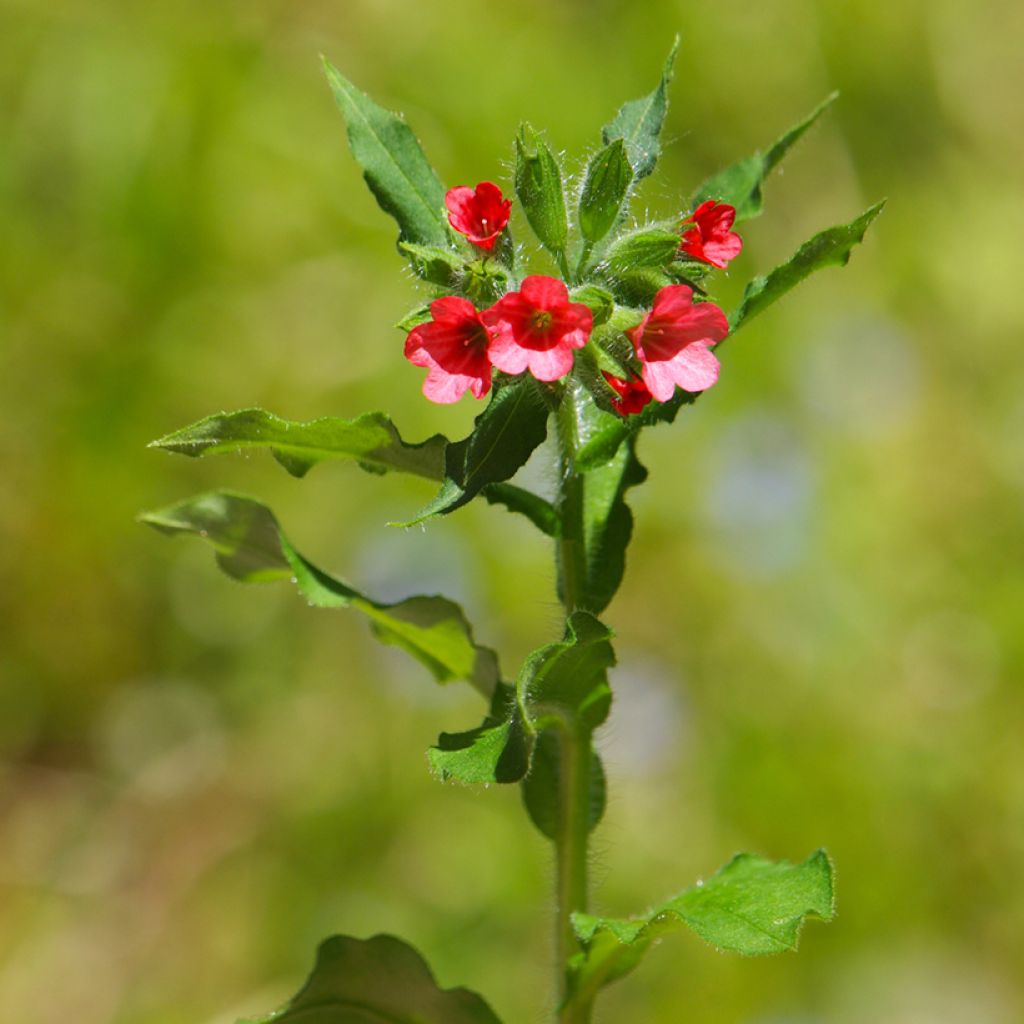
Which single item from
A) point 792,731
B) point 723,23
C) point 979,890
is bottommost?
point 979,890

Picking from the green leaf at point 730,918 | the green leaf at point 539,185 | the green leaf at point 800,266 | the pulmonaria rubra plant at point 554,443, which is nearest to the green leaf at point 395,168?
the pulmonaria rubra plant at point 554,443

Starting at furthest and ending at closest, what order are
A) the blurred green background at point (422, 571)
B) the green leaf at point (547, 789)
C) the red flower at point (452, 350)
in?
the blurred green background at point (422, 571) < the green leaf at point (547, 789) < the red flower at point (452, 350)

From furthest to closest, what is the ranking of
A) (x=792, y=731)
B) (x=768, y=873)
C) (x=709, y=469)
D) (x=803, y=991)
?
(x=709, y=469) < (x=792, y=731) < (x=803, y=991) < (x=768, y=873)

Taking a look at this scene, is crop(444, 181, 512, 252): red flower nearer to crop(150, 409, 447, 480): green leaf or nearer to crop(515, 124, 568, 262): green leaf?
crop(515, 124, 568, 262): green leaf

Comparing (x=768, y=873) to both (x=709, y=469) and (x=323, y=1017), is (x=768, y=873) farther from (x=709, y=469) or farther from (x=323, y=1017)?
(x=709, y=469)

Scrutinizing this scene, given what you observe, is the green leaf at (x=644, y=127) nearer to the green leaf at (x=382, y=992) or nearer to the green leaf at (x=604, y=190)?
the green leaf at (x=604, y=190)

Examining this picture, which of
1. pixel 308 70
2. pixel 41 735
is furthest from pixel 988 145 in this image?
pixel 41 735

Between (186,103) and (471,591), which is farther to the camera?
(186,103)

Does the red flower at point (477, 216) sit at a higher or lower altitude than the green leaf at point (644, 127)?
lower
